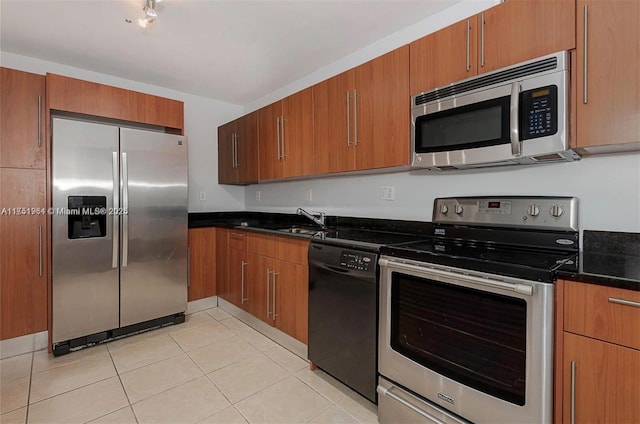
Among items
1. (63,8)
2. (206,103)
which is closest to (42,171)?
(63,8)

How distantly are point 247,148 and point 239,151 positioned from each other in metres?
0.19

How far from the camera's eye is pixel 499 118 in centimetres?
150

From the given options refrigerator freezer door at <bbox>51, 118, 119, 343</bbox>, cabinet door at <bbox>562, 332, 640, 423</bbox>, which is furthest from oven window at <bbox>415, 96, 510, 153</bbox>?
refrigerator freezer door at <bbox>51, 118, 119, 343</bbox>

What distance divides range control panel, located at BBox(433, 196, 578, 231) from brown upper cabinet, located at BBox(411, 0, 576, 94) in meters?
0.68

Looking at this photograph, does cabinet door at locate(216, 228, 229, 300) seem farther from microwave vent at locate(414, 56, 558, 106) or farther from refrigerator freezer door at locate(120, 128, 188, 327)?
microwave vent at locate(414, 56, 558, 106)

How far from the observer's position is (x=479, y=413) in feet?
4.18

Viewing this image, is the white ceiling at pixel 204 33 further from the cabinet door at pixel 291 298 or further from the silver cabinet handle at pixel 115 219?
the cabinet door at pixel 291 298

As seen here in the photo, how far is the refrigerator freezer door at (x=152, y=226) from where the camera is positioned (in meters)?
2.68

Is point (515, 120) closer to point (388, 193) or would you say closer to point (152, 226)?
point (388, 193)

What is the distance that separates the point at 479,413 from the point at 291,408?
1.01 m

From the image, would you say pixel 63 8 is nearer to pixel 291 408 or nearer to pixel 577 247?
pixel 291 408

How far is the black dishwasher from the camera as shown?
1.72 meters

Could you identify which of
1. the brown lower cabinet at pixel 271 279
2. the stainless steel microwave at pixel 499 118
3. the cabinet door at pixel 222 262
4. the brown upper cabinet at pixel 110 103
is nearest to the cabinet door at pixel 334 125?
the stainless steel microwave at pixel 499 118

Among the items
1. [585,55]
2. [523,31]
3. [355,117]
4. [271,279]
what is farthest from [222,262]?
[585,55]
